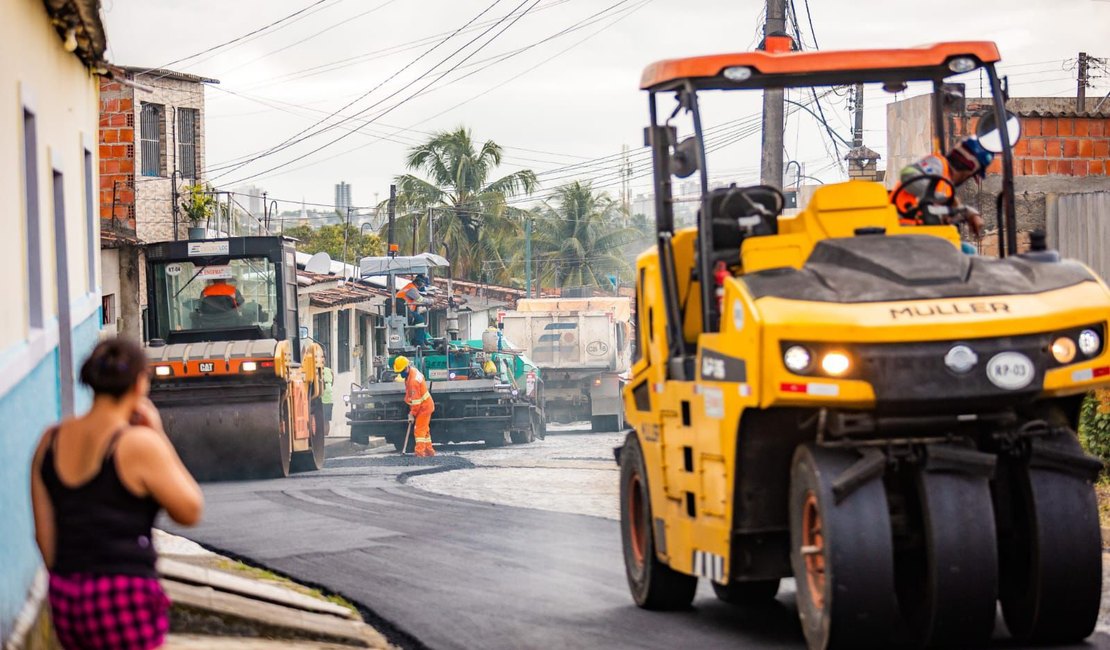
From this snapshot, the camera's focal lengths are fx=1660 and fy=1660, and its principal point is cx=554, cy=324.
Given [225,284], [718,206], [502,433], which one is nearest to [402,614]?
[718,206]

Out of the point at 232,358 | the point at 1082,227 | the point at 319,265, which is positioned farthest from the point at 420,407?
the point at 1082,227

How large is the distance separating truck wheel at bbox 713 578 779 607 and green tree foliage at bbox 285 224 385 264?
160 ft

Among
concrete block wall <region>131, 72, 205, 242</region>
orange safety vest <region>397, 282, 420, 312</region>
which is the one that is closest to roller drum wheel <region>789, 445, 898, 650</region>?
orange safety vest <region>397, 282, 420, 312</region>

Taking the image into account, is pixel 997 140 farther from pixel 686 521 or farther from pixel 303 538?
pixel 303 538

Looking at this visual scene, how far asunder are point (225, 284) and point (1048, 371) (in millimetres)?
15475

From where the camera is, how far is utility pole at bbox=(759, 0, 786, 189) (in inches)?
711

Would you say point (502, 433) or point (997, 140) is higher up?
point (997, 140)

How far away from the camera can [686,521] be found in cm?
820

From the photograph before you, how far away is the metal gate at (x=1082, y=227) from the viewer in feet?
46.0

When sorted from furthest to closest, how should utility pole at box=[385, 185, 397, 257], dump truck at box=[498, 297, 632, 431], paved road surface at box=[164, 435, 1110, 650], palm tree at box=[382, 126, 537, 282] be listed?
1. palm tree at box=[382, 126, 537, 282]
2. dump truck at box=[498, 297, 632, 431]
3. utility pole at box=[385, 185, 397, 257]
4. paved road surface at box=[164, 435, 1110, 650]

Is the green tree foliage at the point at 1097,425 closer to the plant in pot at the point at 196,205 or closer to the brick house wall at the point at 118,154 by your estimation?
the brick house wall at the point at 118,154

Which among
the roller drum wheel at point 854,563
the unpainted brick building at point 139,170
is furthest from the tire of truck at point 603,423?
the roller drum wheel at point 854,563

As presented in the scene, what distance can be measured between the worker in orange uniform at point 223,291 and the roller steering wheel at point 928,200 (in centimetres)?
1401

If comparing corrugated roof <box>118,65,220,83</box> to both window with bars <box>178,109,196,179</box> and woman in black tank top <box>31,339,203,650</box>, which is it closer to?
window with bars <box>178,109,196,179</box>
